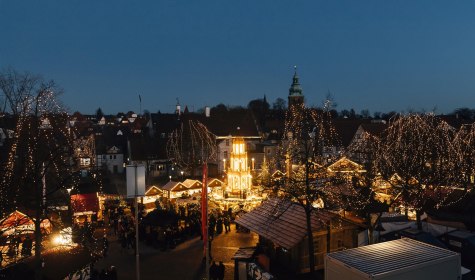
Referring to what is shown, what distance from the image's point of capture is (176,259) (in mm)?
18578

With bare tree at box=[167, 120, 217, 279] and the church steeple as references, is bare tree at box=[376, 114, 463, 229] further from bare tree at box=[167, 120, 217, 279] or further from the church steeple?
the church steeple

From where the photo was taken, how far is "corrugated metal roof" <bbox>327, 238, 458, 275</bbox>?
987cm

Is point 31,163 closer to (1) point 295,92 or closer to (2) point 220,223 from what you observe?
(2) point 220,223

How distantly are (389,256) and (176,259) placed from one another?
35.1 feet

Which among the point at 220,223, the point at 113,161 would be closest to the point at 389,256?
the point at 220,223

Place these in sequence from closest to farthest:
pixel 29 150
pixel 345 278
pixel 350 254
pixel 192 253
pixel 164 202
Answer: pixel 345 278
pixel 350 254
pixel 29 150
pixel 192 253
pixel 164 202

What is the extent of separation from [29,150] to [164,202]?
14.8 meters

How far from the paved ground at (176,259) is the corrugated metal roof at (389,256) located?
6.68 meters

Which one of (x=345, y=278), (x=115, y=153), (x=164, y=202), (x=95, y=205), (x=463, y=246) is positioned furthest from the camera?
(x=115, y=153)

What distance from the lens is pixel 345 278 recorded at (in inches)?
400

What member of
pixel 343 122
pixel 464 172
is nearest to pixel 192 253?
A: pixel 464 172

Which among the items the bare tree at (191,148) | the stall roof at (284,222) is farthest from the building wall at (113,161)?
the stall roof at (284,222)

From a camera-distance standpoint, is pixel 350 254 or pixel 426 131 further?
pixel 426 131

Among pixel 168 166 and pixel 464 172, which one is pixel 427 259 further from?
pixel 168 166
